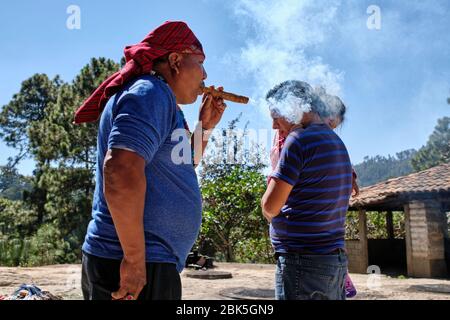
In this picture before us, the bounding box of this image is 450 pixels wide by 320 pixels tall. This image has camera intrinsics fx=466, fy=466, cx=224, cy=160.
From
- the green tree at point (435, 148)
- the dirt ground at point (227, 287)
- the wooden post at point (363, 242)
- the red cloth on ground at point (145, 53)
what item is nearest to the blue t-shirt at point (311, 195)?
the red cloth on ground at point (145, 53)

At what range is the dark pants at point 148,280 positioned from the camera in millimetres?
1476

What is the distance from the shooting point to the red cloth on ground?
1.65 m

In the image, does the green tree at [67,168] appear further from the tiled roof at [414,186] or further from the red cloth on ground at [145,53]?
the red cloth on ground at [145,53]

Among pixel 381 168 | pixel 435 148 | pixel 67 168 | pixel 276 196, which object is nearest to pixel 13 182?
pixel 67 168

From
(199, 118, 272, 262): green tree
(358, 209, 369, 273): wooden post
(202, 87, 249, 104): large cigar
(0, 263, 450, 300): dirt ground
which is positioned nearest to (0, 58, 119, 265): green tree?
(199, 118, 272, 262): green tree

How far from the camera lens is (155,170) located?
1555 mm

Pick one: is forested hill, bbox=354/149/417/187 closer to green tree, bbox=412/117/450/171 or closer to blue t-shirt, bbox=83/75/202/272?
green tree, bbox=412/117/450/171

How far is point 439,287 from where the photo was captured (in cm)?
863

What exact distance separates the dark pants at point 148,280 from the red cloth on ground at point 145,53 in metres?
0.59

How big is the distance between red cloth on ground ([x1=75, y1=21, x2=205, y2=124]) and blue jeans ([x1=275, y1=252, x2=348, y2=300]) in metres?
0.95

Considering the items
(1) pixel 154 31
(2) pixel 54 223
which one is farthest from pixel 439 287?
(2) pixel 54 223

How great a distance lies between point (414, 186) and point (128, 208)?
12.6 m

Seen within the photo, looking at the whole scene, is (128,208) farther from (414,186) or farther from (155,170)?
(414,186)
